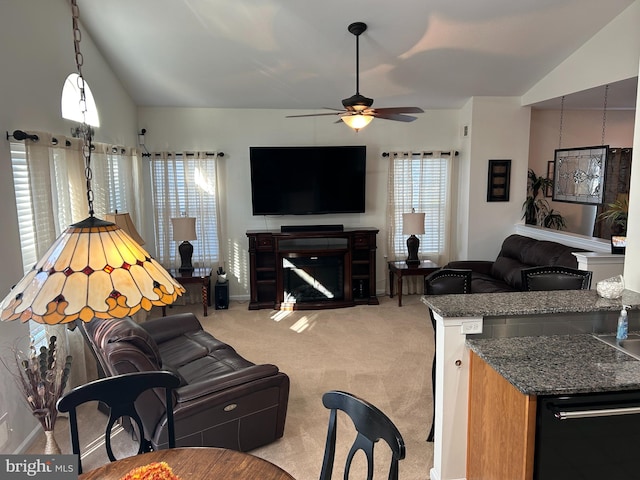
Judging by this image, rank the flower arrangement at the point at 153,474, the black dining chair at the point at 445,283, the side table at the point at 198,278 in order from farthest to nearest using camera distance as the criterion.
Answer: the side table at the point at 198,278 < the black dining chair at the point at 445,283 < the flower arrangement at the point at 153,474

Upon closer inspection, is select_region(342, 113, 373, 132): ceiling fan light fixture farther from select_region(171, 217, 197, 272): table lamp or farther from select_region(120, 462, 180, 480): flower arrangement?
select_region(120, 462, 180, 480): flower arrangement

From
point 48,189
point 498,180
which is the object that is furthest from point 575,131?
point 48,189

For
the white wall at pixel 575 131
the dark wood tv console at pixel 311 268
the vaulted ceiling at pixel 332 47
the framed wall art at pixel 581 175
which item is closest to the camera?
the vaulted ceiling at pixel 332 47

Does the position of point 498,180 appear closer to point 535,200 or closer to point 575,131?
point 535,200

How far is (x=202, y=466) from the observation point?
5.10 feet

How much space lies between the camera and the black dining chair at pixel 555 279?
298 centimetres

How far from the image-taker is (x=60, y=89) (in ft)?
11.5

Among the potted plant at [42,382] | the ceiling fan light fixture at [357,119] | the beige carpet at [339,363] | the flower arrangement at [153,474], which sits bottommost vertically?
the beige carpet at [339,363]

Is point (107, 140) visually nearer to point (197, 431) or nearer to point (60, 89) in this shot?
point (60, 89)

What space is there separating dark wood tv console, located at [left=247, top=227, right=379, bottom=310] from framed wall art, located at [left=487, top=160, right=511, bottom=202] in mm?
1687

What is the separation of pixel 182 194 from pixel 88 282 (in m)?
5.13

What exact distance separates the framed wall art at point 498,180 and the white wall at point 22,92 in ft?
16.3

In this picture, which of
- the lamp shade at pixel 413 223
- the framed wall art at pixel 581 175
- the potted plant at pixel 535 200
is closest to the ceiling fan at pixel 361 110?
the lamp shade at pixel 413 223

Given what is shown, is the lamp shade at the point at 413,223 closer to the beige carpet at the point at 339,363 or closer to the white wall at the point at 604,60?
the beige carpet at the point at 339,363
